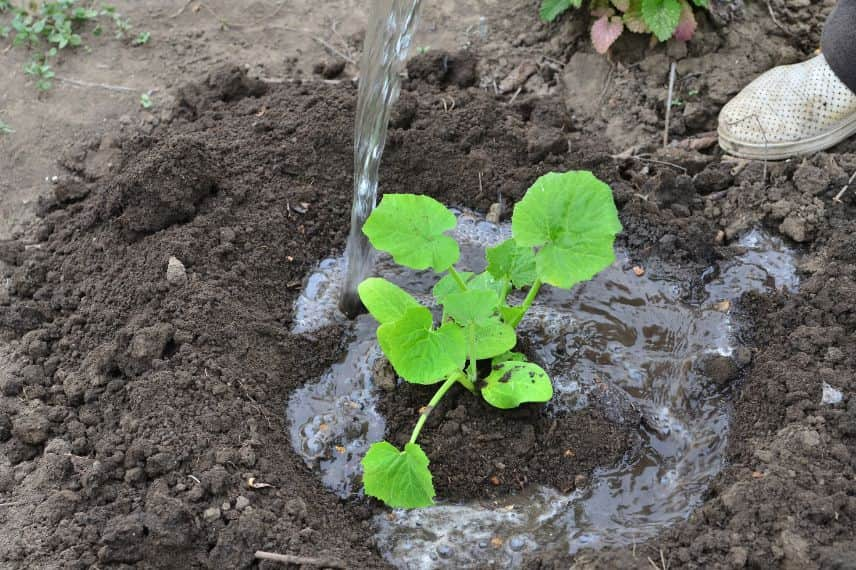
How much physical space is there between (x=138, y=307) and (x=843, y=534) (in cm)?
Result: 214

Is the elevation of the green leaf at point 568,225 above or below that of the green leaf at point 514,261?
above

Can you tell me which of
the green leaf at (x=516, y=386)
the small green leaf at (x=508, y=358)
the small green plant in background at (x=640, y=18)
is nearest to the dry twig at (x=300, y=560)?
the green leaf at (x=516, y=386)

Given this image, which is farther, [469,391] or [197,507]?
[469,391]

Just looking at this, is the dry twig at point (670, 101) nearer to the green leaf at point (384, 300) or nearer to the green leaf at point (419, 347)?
the green leaf at point (384, 300)

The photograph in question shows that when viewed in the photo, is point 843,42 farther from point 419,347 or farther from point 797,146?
point 419,347

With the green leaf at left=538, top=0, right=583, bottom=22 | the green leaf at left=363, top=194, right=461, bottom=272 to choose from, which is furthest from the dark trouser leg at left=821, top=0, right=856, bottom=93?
the green leaf at left=363, top=194, right=461, bottom=272

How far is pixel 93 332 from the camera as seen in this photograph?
2805 mm

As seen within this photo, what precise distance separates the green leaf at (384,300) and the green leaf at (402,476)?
0.46 metres

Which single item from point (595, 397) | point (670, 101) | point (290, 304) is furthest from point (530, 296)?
point (670, 101)

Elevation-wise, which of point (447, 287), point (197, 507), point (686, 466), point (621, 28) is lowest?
point (686, 466)

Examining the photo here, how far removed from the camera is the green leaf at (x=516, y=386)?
8.18 feet

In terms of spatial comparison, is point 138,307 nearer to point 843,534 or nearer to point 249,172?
point 249,172

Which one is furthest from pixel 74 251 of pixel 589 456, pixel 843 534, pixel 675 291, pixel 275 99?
pixel 843 534

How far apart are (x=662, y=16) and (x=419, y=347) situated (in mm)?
1943
